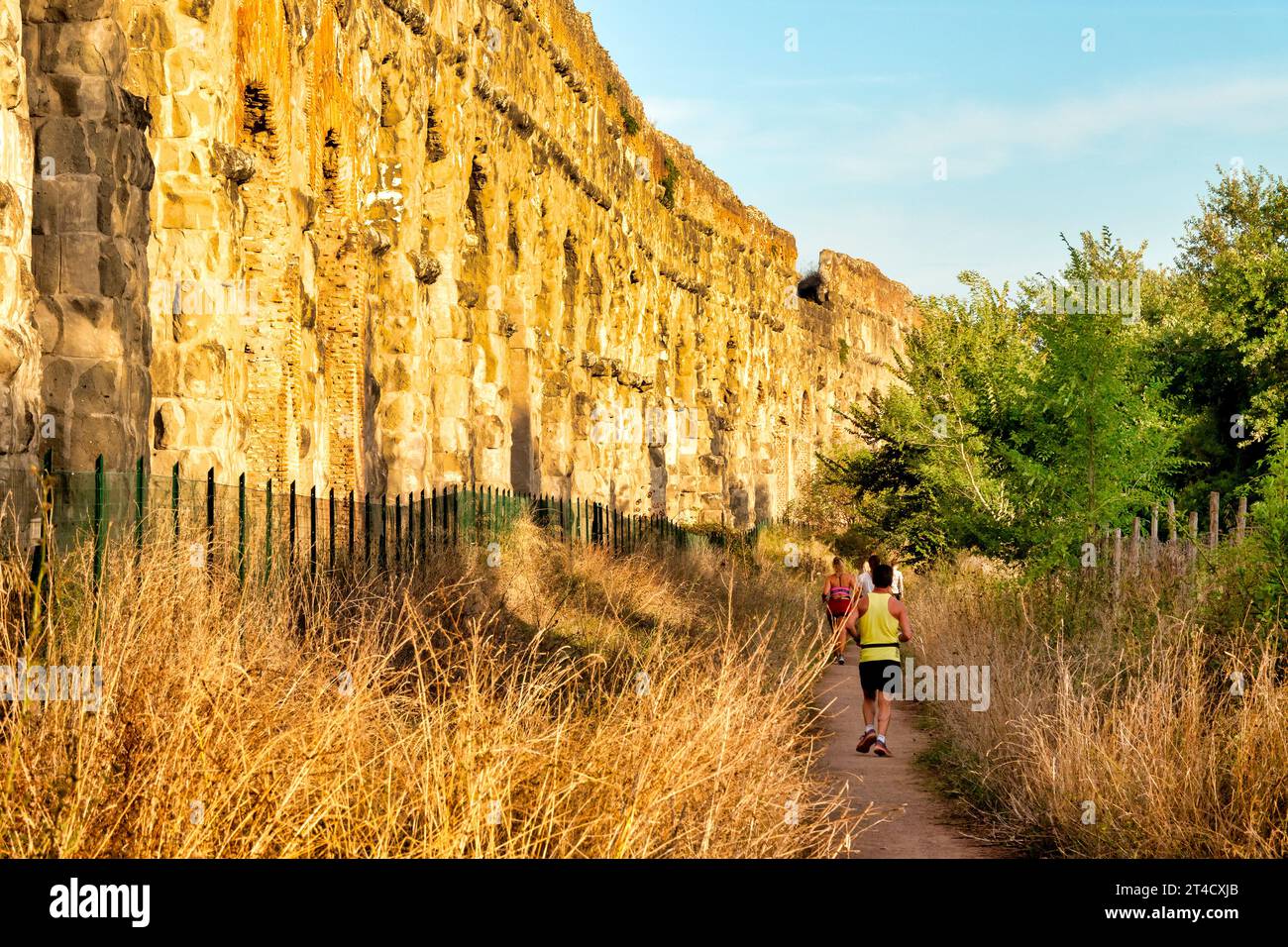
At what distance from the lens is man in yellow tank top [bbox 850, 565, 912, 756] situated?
13031 mm

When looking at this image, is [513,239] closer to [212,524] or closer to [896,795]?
[212,524]

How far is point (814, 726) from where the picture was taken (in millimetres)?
14328

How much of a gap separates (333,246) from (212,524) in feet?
28.4

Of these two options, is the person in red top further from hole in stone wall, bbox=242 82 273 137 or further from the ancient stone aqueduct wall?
hole in stone wall, bbox=242 82 273 137

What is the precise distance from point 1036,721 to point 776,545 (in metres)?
32.7

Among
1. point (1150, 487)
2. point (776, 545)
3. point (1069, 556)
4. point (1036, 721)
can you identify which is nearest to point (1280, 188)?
point (776, 545)

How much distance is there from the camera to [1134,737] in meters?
9.17

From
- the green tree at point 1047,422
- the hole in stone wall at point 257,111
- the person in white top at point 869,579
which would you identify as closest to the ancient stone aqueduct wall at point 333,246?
the hole in stone wall at point 257,111

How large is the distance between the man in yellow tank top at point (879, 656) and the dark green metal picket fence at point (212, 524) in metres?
3.72

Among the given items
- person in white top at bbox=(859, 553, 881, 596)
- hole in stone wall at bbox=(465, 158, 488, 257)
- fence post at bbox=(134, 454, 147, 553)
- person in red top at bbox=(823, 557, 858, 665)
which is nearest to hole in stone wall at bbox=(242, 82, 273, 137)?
fence post at bbox=(134, 454, 147, 553)

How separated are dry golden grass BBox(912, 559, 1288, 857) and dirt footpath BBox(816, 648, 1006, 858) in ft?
0.96

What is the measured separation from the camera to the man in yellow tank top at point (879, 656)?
42.8 feet

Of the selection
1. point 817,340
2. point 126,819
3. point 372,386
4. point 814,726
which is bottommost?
point 814,726
